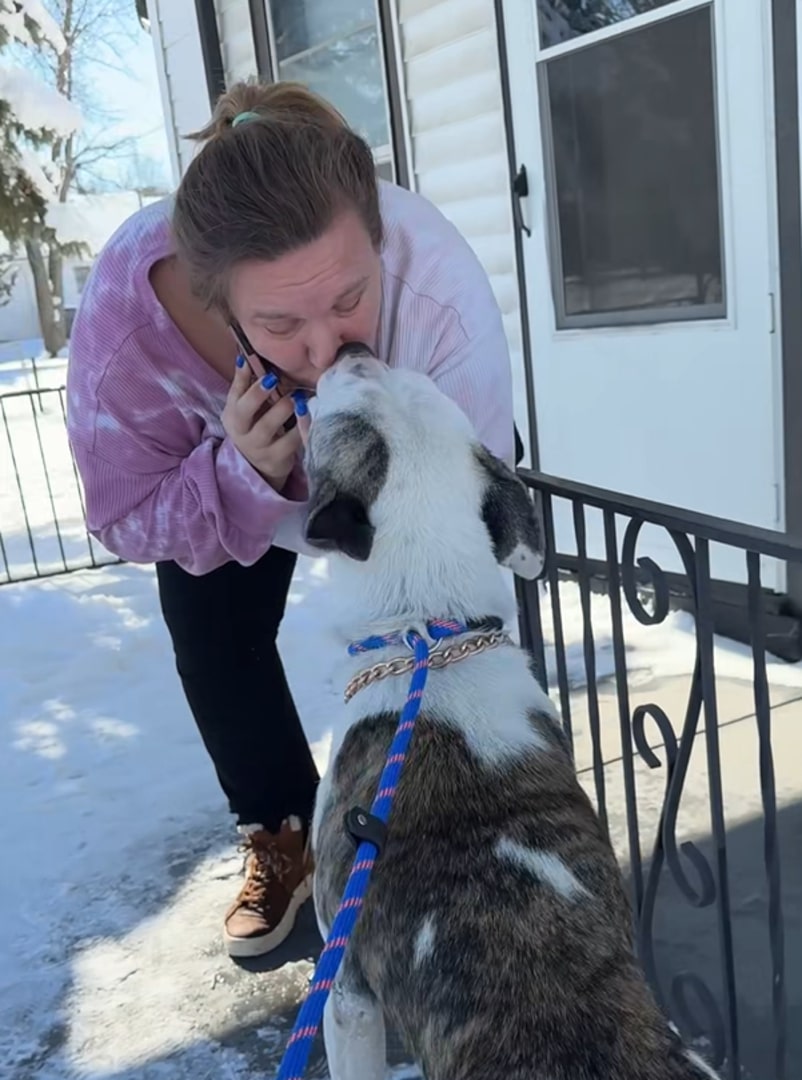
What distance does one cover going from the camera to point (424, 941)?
1.53 metres

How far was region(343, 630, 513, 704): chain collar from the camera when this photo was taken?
1.81 m

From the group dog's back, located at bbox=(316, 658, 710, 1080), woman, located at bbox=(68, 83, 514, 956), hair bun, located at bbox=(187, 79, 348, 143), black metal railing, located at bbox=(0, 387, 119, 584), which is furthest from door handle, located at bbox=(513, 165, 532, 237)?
dog's back, located at bbox=(316, 658, 710, 1080)

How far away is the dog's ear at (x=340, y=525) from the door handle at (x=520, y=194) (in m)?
3.63

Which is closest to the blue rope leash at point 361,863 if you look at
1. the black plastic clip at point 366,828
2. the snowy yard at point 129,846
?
the black plastic clip at point 366,828

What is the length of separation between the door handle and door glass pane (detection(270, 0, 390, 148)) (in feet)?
4.15

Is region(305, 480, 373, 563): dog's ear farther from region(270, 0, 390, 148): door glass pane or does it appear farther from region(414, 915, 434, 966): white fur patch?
region(270, 0, 390, 148): door glass pane

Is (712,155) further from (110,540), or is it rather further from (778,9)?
(110,540)

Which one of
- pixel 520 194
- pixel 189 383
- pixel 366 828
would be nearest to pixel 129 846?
pixel 189 383

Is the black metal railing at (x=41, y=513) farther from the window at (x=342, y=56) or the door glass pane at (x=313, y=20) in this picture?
the door glass pane at (x=313, y=20)

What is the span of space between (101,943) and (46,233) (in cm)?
1834

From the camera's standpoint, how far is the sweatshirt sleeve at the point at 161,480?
2227 mm

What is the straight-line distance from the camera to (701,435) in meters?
4.42

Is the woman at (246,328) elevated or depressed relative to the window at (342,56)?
depressed

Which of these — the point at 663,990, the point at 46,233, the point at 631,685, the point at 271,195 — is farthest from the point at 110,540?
the point at 46,233
